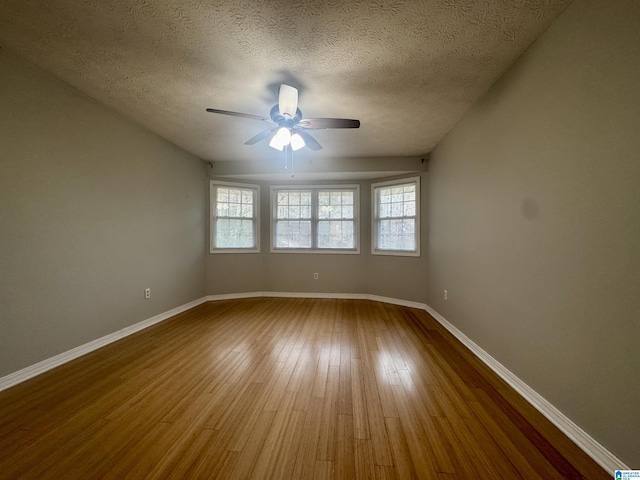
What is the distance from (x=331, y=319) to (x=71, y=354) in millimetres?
2771

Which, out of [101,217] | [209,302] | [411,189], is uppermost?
[411,189]

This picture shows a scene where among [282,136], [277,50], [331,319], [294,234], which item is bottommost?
[331,319]

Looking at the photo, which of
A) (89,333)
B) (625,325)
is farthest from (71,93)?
(625,325)

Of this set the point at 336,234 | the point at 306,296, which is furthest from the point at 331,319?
the point at 336,234

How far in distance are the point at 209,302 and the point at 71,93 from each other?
3.27 metres

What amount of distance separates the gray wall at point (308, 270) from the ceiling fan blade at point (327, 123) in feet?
7.98

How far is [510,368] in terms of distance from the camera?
192cm

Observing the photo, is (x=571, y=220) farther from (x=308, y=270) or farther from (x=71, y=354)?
(x=71, y=354)

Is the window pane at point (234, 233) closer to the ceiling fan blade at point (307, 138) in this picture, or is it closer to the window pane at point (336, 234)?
the window pane at point (336, 234)

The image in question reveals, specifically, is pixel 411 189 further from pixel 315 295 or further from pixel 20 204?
pixel 20 204

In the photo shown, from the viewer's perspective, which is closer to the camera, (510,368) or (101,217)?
(510,368)

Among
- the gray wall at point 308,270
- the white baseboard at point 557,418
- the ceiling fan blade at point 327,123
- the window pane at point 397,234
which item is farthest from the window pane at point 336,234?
the white baseboard at point 557,418

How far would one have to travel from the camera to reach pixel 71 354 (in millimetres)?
2252

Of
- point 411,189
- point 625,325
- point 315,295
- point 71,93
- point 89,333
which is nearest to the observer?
point 625,325
